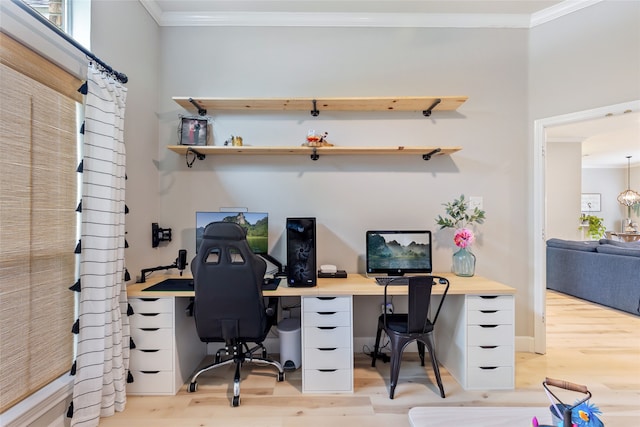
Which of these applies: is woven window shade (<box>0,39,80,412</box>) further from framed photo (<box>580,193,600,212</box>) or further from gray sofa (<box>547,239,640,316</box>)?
framed photo (<box>580,193,600,212</box>)

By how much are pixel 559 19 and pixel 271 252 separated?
3245 millimetres

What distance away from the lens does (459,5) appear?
240 centimetres

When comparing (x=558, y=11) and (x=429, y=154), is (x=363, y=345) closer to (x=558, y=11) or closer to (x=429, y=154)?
(x=429, y=154)

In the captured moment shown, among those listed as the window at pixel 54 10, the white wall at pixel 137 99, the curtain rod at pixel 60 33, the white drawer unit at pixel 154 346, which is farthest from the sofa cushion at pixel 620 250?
the window at pixel 54 10

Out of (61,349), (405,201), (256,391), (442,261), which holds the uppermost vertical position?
(405,201)

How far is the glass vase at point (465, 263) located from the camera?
2.35 m

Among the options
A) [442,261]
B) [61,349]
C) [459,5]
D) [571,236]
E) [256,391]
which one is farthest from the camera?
[571,236]

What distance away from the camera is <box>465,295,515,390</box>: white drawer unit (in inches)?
77.2

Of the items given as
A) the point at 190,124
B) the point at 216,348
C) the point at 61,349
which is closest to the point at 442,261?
the point at 216,348

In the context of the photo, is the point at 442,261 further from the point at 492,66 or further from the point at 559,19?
the point at 559,19

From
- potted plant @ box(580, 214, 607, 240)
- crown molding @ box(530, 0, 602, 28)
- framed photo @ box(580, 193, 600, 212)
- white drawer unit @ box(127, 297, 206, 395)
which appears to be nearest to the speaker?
white drawer unit @ box(127, 297, 206, 395)

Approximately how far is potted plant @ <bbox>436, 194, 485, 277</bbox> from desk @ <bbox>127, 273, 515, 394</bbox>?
0.36 metres

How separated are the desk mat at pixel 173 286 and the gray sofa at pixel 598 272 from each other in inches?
195

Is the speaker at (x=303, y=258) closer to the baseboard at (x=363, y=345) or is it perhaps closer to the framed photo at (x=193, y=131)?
the baseboard at (x=363, y=345)
